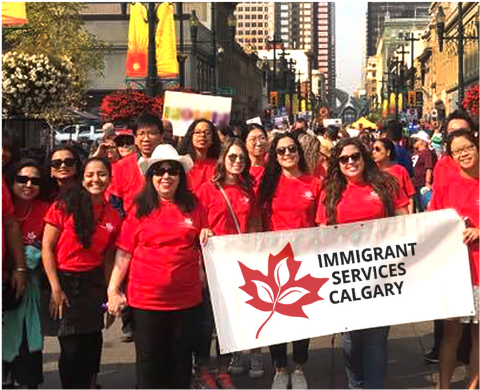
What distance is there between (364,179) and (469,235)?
31.2 inches

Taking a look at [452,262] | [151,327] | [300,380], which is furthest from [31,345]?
[452,262]

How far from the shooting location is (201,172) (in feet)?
20.5

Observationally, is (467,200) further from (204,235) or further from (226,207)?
(204,235)

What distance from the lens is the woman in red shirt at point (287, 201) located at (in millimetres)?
5508

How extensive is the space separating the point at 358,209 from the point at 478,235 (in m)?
0.80

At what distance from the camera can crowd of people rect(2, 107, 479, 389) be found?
471 centimetres

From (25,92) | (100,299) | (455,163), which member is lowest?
(100,299)

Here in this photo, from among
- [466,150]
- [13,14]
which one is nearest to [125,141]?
[13,14]

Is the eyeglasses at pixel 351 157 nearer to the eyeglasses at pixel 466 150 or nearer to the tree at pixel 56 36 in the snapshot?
the eyeglasses at pixel 466 150

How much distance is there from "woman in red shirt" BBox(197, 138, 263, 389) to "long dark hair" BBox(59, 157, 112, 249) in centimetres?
91

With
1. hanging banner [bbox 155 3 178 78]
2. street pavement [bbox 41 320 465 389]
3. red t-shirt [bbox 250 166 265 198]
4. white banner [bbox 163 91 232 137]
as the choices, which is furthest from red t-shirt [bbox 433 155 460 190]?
hanging banner [bbox 155 3 178 78]

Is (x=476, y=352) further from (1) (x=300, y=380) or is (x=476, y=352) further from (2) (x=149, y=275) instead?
(2) (x=149, y=275)

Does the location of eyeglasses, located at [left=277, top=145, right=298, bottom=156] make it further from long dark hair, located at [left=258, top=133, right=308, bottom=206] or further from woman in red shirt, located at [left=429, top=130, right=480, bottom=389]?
woman in red shirt, located at [left=429, top=130, right=480, bottom=389]

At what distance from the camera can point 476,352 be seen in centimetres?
521
